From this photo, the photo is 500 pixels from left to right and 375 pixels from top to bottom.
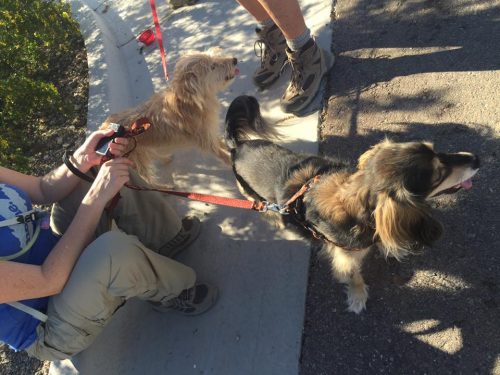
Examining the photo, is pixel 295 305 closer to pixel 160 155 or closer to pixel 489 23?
pixel 160 155

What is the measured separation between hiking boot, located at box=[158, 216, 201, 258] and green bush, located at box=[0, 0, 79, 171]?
1628 millimetres

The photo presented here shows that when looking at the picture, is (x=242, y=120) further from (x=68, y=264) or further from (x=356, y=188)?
(x=68, y=264)

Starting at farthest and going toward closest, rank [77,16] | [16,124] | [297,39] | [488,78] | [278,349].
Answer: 1. [77,16]
2. [16,124]
3. [297,39]
4. [488,78]
5. [278,349]

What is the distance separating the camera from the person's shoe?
267 centimetres

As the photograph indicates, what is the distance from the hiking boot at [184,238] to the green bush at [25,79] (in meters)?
1.63

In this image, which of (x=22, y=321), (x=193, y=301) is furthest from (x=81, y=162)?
(x=193, y=301)

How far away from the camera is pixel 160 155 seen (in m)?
3.47

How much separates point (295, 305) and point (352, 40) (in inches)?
98.9

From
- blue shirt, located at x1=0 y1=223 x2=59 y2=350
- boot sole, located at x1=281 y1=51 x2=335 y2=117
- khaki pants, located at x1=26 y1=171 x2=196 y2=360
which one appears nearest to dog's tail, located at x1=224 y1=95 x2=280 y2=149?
boot sole, located at x1=281 y1=51 x2=335 y2=117

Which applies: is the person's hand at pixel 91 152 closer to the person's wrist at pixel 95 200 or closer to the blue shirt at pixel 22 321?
the person's wrist at pixel 95 200

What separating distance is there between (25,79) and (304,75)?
102 inches

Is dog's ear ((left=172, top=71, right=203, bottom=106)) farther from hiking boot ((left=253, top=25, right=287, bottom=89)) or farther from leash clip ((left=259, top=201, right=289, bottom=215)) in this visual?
leash clip ((left=259, top=201, right=289, bottom=215))

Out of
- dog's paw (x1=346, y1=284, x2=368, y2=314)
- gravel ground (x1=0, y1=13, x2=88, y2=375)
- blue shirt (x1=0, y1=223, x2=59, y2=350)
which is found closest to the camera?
blue shirt (x1=0, y1=223, x2=59, y2=350)

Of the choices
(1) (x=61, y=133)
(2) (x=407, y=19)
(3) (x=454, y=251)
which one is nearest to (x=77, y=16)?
(1) (x=61, y=133)
